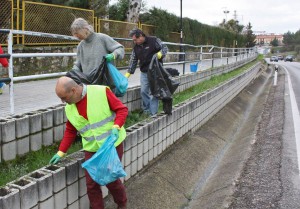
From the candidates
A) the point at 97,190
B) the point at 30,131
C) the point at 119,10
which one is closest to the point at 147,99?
the point at 30,131

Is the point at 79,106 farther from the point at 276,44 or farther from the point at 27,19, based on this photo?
the point at 276,44

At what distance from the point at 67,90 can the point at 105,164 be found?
0.76 meters

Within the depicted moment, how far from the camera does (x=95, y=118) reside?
3.54 meters

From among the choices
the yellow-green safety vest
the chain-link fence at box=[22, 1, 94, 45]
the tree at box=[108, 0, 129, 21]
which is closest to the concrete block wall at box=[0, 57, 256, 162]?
the yellow-green safety vest

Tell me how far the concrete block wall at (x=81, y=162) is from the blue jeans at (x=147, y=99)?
22 centimetres

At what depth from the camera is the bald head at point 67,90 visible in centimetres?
327

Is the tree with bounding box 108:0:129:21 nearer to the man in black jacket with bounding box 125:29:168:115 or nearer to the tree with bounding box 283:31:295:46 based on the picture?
the man in black jacket with bounding box 125:29:168:115

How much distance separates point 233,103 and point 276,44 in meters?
149

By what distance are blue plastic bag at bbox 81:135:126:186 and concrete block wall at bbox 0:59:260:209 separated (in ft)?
1.19

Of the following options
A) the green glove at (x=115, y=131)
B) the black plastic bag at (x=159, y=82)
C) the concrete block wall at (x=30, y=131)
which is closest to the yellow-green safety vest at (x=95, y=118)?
the green glove at (x=115, y=131)

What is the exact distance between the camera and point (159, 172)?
19.1 feet

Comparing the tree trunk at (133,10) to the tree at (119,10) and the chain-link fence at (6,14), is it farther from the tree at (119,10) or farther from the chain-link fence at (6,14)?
the chain-link fence at (6,14)

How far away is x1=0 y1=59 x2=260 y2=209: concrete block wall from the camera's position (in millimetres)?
3189

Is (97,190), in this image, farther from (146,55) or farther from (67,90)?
(146,55)
